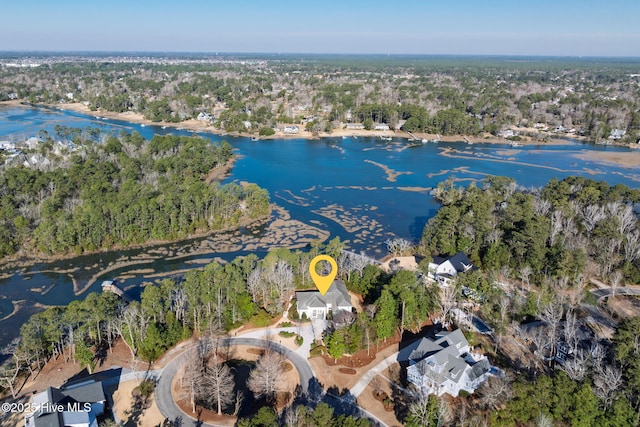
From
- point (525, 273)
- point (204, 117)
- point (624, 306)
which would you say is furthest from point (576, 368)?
point (204, 117)

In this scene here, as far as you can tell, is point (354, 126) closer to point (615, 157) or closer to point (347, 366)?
point (615, 157)

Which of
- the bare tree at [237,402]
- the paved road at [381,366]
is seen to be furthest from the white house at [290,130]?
the bare tree at [237,402]

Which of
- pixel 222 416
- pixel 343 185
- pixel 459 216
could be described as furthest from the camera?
pixel 343 185

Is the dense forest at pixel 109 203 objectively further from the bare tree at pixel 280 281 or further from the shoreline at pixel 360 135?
the shoreline at pixel 360 135

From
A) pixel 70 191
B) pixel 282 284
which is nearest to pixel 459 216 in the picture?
pixel 282 284

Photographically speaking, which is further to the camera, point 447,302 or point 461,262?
point 461,262

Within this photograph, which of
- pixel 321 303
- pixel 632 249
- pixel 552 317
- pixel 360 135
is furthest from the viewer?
pixel 360 135

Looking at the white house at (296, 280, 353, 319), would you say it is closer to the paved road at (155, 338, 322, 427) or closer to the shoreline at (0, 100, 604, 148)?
the paved road at (155, 338, 322, 427)

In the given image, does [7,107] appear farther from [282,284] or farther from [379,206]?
[282,284]
